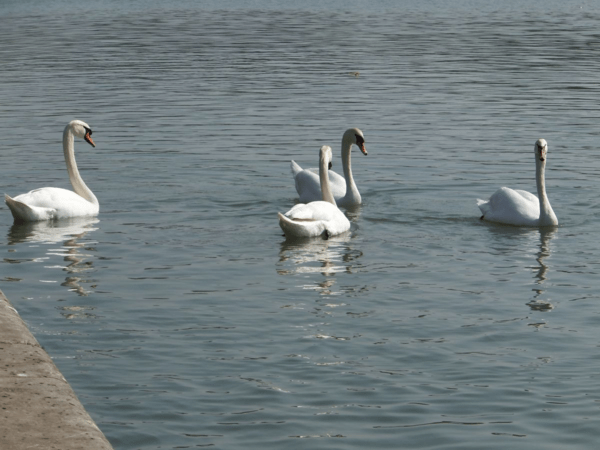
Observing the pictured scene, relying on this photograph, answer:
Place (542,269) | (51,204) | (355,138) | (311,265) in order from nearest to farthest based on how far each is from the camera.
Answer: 1. (542,269)
2. (311,265)
3. (51,204)
4. (355,138)

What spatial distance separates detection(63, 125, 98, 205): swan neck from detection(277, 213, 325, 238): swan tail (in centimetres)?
288

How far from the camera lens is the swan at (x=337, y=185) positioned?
572 inches

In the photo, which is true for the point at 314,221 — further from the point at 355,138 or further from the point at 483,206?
the point at 355,138

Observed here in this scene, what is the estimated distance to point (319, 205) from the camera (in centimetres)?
1277

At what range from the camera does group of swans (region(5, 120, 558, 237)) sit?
12492 millimetres

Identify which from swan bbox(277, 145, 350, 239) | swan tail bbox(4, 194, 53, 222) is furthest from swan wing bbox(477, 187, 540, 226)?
swan tail bbox(4, 194, 53, 222)

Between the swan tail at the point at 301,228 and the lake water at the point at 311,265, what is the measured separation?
0.17 metres

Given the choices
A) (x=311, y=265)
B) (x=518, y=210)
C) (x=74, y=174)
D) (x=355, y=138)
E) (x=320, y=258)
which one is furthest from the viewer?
(x=355, y=138)

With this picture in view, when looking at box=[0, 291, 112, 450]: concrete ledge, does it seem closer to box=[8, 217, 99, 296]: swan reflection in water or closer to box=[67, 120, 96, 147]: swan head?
box=[8, 217, 99, 296]: swan reflection in water

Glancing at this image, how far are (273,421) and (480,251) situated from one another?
18.1ft

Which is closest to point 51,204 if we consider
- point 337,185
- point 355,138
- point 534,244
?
point 337,185

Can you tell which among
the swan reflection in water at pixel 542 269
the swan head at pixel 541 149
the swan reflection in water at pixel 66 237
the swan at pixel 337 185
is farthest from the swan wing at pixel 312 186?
the swan reflection in water at pixel 542 269

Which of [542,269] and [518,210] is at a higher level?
[518,210]

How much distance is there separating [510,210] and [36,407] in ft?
27.8
